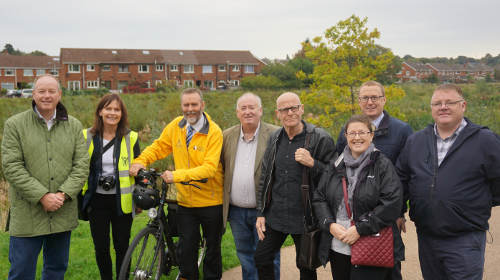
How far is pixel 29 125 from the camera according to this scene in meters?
3.61

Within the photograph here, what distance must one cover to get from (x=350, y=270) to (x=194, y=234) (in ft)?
5.82

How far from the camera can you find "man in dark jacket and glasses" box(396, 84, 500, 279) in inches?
119

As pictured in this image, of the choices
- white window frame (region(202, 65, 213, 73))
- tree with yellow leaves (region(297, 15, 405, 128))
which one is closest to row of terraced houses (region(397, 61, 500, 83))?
white window frame (region(202, 65, 213, 73))

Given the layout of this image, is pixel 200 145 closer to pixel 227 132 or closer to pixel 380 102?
pixel 227 132

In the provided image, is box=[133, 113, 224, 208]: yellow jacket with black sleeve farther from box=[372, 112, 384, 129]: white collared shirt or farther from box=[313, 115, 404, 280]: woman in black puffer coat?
box=[372, 112, 384, 129]: white collared shirt

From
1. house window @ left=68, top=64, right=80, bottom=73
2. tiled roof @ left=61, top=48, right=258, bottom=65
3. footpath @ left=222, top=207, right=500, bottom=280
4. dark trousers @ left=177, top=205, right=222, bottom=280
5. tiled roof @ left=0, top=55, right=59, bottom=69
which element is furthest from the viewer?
tiled roof @ left=0, top=55, right=59, bottom=69

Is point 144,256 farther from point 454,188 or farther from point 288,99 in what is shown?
point 454,188

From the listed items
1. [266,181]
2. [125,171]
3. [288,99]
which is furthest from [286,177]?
[125,171]

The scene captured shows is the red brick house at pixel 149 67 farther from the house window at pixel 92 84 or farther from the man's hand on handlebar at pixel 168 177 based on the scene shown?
the man's hand on handlebar at pixel 168 177

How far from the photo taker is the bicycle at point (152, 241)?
145 inches

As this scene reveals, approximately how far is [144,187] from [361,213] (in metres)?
2.12

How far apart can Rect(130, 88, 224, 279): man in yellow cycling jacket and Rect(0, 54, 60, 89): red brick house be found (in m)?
63.6

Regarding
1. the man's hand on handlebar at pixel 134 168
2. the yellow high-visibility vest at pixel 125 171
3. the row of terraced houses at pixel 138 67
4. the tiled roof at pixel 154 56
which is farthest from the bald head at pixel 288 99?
the tiled roof at pixel 154 56

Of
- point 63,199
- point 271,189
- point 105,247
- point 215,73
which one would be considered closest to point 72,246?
point 105,247
